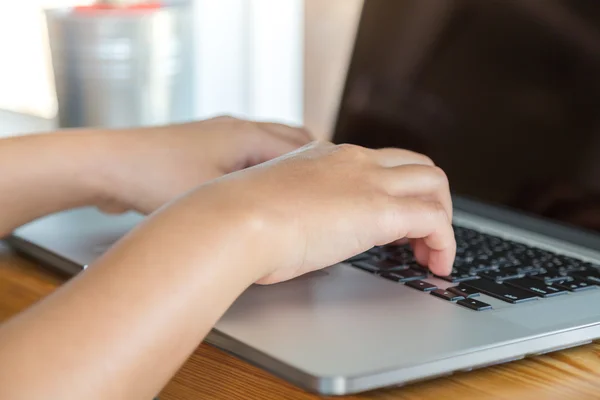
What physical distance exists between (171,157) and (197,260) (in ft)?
0.90

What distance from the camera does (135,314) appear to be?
0.42 metres

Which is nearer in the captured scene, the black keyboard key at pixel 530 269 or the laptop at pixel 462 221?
the laptop at pixel 462 221

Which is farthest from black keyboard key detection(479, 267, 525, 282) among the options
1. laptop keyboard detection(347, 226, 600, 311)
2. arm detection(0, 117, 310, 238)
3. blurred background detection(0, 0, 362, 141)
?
blurred background detection(0, 0, 362, 141)

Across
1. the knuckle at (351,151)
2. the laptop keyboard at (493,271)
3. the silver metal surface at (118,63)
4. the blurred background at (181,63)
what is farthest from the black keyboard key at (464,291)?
the silver metal surface at (118,63)

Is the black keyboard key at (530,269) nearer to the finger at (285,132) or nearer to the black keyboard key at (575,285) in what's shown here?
the black keyboard key at (575,285)

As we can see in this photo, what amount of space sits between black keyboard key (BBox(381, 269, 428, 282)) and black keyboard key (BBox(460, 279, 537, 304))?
33 millimetres

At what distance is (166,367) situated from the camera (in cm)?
42

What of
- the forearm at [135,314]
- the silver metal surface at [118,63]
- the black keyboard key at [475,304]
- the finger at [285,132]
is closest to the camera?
the forearm at [135,314]

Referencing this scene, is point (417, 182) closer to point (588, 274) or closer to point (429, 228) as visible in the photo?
point (429, 228)

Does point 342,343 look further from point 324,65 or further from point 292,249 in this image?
point 324,65

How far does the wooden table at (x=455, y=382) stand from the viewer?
1.44 feet

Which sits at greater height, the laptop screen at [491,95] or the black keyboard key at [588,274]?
the laptop screen at [491,95]

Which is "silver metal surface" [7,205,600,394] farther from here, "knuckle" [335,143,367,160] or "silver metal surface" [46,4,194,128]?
"silver metal surface" [46,4,194,128]

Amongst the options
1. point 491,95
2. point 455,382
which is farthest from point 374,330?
point 491,95
